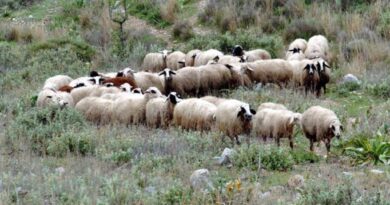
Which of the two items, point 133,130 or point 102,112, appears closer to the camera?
point 133,130

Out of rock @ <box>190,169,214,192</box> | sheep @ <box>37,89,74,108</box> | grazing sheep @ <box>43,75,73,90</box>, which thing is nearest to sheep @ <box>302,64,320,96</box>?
sheep @ <box>37,89,74,108</box>

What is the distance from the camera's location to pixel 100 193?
7.02 metres

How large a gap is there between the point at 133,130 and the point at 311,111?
309cm

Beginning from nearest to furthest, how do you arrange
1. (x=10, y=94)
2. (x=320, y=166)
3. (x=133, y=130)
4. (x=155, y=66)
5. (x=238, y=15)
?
(x=320, y=166), (x=133, y=130), (x=10, y=94), (x=155, y=66), (x=238, y=15)

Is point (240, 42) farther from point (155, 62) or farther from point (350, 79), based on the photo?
point (350, 79)

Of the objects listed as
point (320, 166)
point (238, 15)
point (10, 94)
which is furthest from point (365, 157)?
point (238, 15)

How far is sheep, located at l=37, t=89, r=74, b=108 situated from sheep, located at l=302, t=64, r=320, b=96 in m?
4.97

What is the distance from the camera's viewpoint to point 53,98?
513 inches

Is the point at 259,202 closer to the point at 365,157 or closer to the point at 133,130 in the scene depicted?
the point at 365,157

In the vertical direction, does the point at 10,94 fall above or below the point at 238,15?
below

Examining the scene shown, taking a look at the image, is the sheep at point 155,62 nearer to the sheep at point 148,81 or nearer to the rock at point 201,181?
the sheep at point 148,81

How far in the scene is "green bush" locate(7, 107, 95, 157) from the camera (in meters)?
9.82

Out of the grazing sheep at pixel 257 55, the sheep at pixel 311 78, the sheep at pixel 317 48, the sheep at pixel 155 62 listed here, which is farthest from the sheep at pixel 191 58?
the sheep at pixel 311 78

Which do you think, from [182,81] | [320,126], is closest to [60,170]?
[320,126]
